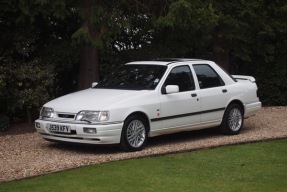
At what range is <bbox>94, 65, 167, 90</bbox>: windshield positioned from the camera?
1050cm

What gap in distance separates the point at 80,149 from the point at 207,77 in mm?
2955

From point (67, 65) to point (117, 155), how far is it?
583 cm

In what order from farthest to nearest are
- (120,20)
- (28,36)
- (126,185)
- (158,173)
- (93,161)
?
1. (28,36)
2. (120,20)
3. (93,161)
4. (158,173)
5. (126,185)

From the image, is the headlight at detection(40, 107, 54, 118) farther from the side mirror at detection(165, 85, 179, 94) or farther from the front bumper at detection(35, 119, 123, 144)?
the side mirror at detection(165, 85, 179, 94)

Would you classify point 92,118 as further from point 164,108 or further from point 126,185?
point 126,185

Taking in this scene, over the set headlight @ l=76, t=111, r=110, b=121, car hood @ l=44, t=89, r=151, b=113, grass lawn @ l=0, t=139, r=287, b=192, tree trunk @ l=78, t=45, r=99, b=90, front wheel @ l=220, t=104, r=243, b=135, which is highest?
tree trunk @ l=78, t=45, r=99, b=90

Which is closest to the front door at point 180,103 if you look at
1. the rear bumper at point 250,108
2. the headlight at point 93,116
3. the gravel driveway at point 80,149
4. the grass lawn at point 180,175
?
the gravel driveway at point 80,149

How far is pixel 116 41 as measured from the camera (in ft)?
53.0

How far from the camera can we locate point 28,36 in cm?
1400

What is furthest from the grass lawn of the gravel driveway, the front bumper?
the front bumper

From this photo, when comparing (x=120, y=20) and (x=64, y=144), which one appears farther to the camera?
(x=120, y=20)

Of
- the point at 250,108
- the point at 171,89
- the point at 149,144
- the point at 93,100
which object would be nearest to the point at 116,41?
the point at 250,108

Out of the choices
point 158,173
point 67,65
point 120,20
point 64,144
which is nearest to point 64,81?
point 67,65

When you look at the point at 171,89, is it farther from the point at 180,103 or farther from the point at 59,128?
the point at 59,128
